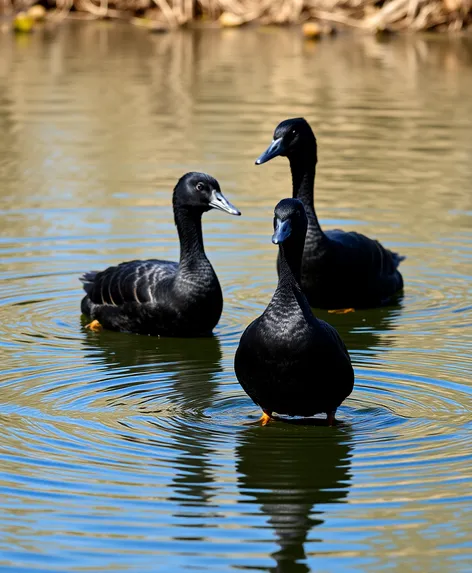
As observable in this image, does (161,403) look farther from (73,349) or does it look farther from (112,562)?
(112,562)

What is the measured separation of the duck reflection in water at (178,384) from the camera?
743cm

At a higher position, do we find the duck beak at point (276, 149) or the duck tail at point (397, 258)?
the duck beak at point (276, 149)

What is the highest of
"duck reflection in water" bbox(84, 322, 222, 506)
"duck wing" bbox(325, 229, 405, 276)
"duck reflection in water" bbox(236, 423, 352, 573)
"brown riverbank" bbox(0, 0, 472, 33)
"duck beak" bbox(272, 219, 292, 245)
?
"brown riverbank" bbox(0, 0, 472, 33)

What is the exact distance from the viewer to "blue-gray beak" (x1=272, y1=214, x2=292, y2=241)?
759cm

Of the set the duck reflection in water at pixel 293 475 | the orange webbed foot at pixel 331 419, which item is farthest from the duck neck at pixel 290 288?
the duck reflection in water at pixel 293 475

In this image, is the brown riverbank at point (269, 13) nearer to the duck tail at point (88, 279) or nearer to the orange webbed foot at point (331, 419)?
the duck tail at point (88, 279)

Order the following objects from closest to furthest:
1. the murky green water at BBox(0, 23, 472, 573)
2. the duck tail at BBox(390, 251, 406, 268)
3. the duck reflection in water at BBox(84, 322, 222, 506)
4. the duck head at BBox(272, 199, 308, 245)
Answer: the murky green water at BBox(0, 23, 472, 573), the duck reflection in water at BBox(84, 322, 222, 506), the duck head at BBox(272, 199, 308, 245), the duck tail at BBox(390, 251, 406, 268)

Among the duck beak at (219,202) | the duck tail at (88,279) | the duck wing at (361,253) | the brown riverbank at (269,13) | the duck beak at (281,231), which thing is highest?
the brown riverbank at (269,13)

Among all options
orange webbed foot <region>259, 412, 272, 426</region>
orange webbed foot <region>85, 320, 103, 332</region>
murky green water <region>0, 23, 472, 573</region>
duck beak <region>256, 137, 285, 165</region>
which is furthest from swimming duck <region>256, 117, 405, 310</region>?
orange webbed foot <region>259, 412, 272, 426</region>

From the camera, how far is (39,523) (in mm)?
6727

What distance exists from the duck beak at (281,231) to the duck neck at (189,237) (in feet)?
9.77

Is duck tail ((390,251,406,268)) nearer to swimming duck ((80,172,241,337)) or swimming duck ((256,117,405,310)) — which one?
swimming duck ((256,117,405,310))

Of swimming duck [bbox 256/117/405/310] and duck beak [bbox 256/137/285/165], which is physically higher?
duck beak [bbox 256/137/285/165]

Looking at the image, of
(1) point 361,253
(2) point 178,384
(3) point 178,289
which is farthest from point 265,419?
(1) point 361,253
